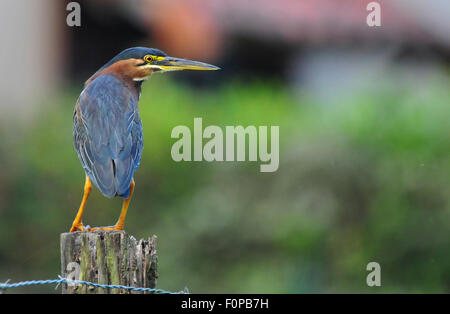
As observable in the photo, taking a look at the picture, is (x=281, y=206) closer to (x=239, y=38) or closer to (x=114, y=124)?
(x=114, y=124)

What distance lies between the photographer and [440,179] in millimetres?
7164

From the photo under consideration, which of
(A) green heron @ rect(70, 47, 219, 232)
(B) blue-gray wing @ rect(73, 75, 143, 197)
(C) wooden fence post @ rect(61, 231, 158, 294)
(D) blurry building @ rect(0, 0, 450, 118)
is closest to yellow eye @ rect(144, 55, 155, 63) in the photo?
(A) green heron @ rect(70, 47, 219, 232)

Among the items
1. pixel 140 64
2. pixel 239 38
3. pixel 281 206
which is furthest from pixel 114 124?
pixel 239 38

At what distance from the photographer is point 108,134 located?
444 cm

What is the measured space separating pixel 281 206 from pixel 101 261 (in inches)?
140

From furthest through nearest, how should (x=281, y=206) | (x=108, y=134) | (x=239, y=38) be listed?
(x=239, y=38) → (x=281, y=206) → (x=108, y=134)

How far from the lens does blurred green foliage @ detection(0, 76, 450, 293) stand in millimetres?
7180

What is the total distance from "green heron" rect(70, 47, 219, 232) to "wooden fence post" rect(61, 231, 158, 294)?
21cm

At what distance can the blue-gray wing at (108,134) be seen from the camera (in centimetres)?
Answer: 423

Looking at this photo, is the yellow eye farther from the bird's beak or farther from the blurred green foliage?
the blurred green foliage

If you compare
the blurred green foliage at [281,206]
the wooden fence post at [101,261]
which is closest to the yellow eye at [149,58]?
the wooden fence post at [101,261]

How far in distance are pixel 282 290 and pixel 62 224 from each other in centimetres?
220

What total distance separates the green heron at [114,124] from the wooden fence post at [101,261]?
0.21 metres
